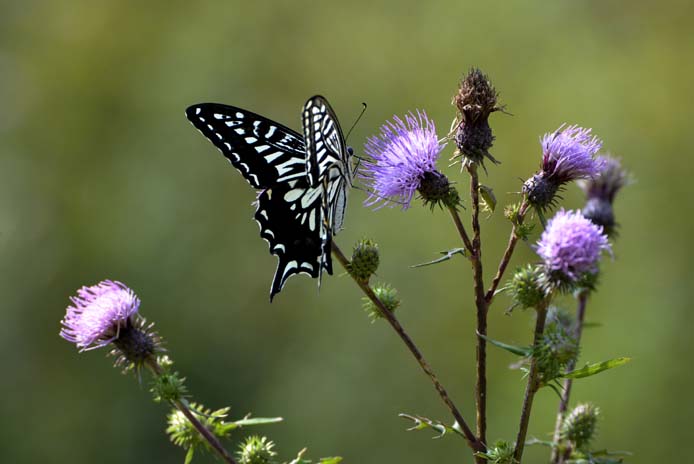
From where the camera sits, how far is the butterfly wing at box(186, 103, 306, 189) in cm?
351

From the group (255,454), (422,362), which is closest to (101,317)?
(255,454)

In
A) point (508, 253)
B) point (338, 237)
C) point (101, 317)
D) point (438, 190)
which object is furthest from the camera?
point (338, 237)

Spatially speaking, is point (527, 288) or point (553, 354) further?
point (527, 288)

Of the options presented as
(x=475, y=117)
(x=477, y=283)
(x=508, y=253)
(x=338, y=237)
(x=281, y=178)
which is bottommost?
(x=477, y=283)

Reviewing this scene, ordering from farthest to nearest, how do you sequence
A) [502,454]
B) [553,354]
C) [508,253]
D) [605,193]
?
[605,193]
[508,253]
[553,354]
[502,454]

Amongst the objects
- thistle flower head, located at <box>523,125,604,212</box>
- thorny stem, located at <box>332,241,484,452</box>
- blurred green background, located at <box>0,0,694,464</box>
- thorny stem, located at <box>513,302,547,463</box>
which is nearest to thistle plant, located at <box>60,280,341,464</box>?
thorny stem, located at <box>332,241,484,452</box>

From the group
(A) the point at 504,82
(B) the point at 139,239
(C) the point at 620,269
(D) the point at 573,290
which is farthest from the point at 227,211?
(D) the point at 573,290

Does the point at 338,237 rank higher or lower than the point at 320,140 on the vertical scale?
higher

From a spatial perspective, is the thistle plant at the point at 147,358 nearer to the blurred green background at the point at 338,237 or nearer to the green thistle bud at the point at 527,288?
the green thistle bud at the point at 527,288

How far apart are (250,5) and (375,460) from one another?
559 centimetres

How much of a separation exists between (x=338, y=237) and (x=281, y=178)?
454 cm

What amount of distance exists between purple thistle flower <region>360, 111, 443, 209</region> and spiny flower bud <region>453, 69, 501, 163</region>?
11 cm

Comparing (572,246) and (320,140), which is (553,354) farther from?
(320,140)

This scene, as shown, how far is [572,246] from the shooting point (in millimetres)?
2566
